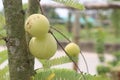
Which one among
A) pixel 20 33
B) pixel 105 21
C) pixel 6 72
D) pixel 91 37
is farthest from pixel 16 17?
pixel 105 21

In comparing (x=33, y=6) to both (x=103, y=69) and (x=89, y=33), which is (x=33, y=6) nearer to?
(x=103, y=69)

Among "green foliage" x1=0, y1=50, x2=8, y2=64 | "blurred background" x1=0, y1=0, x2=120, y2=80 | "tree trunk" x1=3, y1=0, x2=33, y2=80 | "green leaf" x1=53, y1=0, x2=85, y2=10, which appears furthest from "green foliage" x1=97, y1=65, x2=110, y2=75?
"tree trunk" x1=3, y1=0, x2=33, y2=80

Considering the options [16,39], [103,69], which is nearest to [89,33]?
[103,69]

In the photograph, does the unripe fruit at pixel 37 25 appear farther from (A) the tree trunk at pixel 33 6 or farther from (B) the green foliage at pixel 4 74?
(B) the green foliage at pixel 4 74

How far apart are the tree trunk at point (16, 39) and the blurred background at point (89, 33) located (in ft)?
0.21

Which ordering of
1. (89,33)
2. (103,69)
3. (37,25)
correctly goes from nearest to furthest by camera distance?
(37,25) → (103,69) → (89,33)

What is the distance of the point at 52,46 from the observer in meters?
0.67

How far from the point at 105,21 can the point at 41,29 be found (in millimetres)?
13491

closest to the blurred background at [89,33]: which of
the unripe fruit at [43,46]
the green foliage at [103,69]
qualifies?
the green foliage at [103,69]

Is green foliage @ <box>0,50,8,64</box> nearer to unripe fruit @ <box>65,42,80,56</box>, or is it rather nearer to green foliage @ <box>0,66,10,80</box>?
green foliage @ <box>0,66,10,80</box>

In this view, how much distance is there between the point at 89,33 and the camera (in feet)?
39.3

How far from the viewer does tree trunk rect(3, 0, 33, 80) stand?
0.71 metres

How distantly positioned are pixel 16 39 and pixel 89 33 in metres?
11.3

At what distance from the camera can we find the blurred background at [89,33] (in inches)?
49.7
